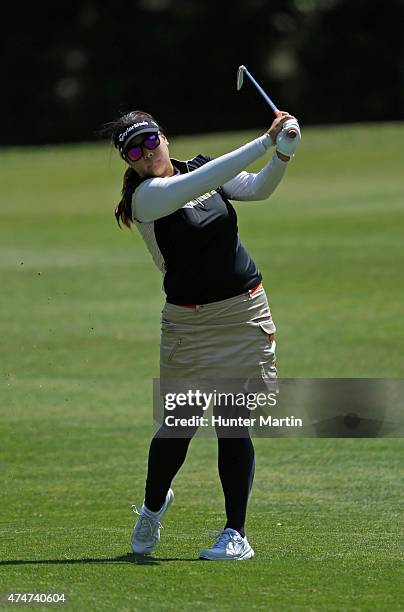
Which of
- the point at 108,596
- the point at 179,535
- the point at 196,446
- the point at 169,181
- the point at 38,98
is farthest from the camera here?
the point at 38,98

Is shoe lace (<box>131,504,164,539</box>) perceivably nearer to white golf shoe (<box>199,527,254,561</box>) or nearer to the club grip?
white golf shoe (<box>199,527,254,561</box>)

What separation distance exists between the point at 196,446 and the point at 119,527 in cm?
257

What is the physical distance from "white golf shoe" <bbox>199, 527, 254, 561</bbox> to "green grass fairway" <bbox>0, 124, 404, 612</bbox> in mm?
67

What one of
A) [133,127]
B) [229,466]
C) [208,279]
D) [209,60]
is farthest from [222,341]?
[209,60]

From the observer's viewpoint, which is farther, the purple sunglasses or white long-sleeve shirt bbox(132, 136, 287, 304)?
the purple sunglasses

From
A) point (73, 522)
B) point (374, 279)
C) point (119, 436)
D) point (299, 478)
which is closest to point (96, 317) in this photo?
point (374, 279)

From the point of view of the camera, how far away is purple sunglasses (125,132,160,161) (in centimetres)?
561

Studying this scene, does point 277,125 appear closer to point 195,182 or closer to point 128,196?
point 195,182

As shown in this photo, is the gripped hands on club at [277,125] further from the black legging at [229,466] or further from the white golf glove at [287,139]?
the black legging at [229,466]

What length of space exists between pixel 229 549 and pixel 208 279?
112 cm

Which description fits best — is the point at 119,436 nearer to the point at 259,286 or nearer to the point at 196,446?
the point at 196,446

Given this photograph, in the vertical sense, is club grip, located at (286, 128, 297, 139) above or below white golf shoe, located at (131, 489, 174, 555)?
above

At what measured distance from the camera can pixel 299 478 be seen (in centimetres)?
794

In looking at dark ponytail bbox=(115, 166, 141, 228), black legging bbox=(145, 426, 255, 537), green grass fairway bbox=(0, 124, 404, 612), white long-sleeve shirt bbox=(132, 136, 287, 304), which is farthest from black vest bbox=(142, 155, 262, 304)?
green grass fairway bbox=(0, 124, 404, 612)
